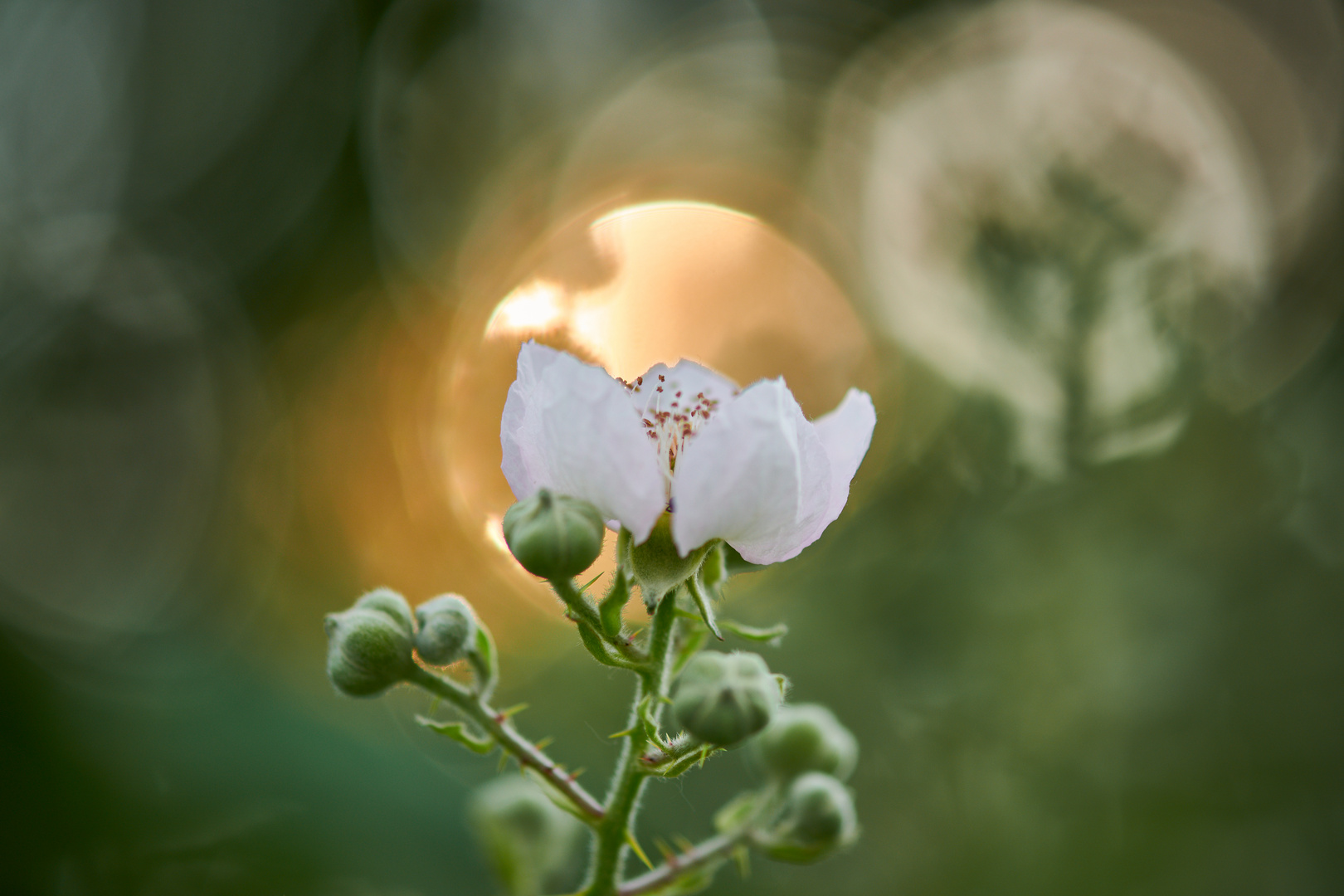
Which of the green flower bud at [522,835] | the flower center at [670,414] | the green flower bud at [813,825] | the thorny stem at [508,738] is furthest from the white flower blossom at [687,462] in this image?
the green flower bud at [522,835]

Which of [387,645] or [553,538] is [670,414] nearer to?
[553,538]

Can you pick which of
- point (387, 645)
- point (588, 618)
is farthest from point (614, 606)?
point (387, 645)

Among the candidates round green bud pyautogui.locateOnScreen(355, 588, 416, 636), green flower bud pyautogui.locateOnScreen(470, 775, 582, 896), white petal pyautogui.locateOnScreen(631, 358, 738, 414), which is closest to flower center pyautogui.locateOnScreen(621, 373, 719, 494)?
white petal pyautogui.locateOnScreen(631, 358, 738, 414)

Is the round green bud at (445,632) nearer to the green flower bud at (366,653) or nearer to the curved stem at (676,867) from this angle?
the green flower bud at (366,653)

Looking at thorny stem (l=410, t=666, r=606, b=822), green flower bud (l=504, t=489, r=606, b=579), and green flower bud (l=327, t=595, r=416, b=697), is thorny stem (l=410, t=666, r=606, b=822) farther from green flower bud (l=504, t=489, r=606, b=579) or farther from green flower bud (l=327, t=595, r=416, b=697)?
green flower bud (l=504, t=489, r=606, b=579)

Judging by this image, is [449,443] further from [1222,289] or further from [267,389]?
[1222,289]

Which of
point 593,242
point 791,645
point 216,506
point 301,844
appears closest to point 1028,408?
point 791,645
